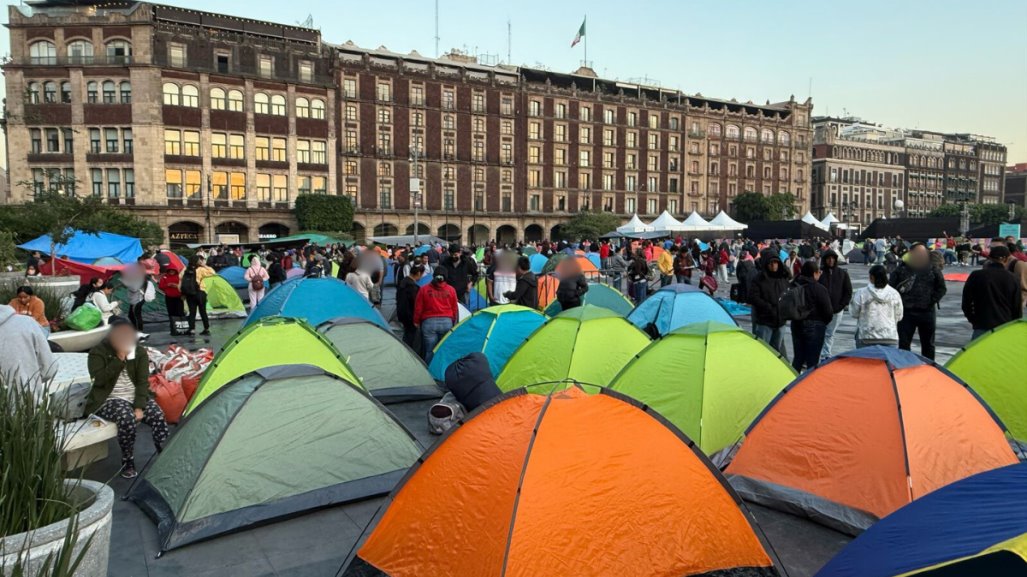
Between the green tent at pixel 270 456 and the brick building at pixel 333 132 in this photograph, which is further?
the brick building at pixel 333 132

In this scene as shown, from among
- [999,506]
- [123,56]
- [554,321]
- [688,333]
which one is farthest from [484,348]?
[123,56]

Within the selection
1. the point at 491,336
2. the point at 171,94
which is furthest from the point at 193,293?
the point at 171,94

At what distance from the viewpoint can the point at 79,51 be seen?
148 feet

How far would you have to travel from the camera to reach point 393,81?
56.1 meters

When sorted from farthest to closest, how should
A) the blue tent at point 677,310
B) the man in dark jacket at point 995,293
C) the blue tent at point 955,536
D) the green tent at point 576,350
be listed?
the blue tent at point 677,310
the man in dark jacket at point 995,293
the green tent at point 576,350
the blue tent at point 955,536

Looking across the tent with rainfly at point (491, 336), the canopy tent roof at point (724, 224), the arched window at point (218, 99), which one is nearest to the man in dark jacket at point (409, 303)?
the tent with rainfly at point (491, 336)

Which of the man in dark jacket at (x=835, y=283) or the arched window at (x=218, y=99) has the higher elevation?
the arched window at (x=218, y=99)

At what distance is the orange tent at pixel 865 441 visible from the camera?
4.99 metres

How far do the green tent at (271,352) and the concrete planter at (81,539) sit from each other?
11.0 ft

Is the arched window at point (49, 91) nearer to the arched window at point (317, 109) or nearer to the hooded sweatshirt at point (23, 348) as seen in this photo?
the arched window at point (317, 109)

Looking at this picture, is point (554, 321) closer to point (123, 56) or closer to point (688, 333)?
point (688, 333)

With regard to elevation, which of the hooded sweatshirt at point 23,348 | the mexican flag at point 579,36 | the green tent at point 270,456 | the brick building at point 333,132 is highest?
the mexican flag at point 579,36

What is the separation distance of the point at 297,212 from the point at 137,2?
18000 millimetres

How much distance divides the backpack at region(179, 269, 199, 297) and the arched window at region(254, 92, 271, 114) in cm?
3836
